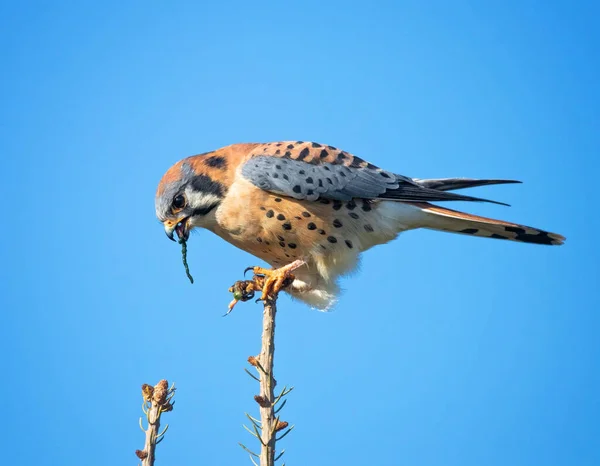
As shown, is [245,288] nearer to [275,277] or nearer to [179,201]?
[275,277]

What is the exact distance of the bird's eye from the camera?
4535 mm

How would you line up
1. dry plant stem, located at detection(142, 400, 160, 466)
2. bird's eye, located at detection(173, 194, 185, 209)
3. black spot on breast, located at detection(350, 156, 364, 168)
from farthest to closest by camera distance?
black spot on breast, located at detection(350, 156, 364, 168) → bird's eye, located at detection(173, 194, 185, 209) → dry plant stem, located at detection(142, 400, 160, 466)

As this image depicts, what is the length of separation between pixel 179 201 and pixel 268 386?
6.17 ft

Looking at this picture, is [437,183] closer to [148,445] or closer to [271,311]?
[271,311]

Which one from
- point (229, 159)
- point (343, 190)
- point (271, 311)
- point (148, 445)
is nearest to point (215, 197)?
point (229, 159)

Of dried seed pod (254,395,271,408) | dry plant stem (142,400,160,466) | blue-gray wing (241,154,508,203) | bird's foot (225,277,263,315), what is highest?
blue-gray wing (241,154,508,203)

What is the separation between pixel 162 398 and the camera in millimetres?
2672

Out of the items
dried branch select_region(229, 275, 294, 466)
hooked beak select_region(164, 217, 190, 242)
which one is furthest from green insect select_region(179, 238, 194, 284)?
dried branch select_region(229, 275, 294, 466)

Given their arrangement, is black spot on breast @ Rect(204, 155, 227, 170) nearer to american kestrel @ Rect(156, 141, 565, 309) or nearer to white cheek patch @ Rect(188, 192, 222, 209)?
american kestrel @ Rect(156, 141, 565, 309)

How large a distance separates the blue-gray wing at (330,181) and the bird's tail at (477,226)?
9cm

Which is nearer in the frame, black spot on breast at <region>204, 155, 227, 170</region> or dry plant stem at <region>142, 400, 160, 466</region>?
dry plant stem at <region>142, 400, 160, 466</region>

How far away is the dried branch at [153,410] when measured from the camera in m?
2.58

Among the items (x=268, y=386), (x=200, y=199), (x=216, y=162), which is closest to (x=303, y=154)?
(x=216, y=162)

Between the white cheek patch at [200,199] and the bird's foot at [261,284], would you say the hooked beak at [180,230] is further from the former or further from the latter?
the bird's foot at [261,284]
